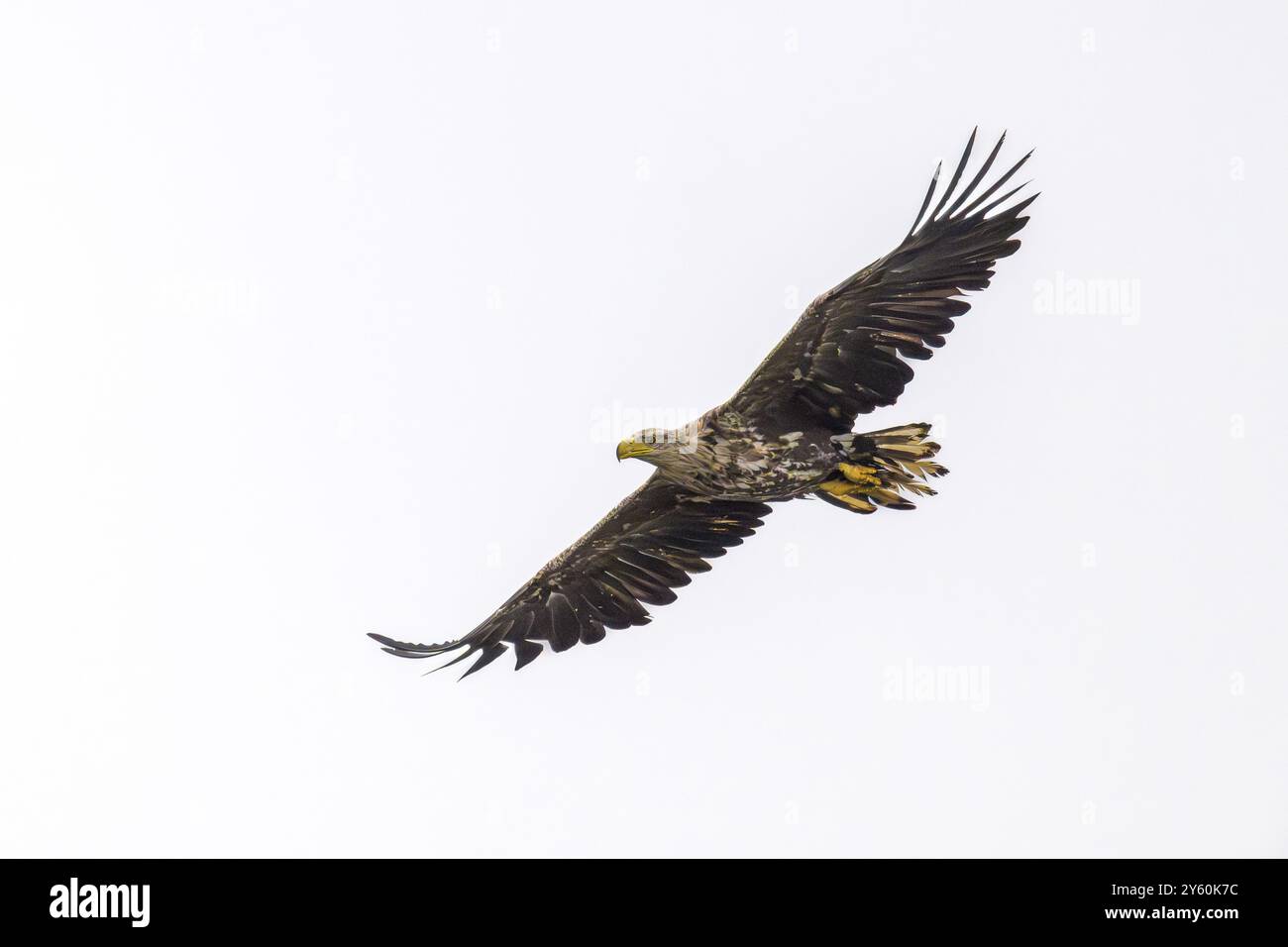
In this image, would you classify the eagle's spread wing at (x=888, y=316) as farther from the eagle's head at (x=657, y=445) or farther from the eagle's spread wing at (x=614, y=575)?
the eagle's spread wing at (x=614, y=575)

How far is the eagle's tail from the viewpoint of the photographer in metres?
13.5

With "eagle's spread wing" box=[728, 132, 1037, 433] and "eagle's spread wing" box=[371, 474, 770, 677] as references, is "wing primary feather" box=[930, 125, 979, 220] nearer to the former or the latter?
"eagle's spread wing" box=[728, 132, 1037, 433]

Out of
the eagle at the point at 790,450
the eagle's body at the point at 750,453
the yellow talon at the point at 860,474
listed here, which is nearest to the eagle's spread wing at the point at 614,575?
the eagle at the point at 790,450

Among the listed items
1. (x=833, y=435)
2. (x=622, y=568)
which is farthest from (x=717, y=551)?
(x=833, y=435)

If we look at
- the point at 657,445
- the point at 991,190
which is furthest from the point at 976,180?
the point at 657,445

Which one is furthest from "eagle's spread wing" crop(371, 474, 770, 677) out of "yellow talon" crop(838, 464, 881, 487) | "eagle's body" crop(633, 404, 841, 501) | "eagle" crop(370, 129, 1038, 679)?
"yellow talon" crop(838, 464, 881, 487)

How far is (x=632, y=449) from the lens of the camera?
13648 mm

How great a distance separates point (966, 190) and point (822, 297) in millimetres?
1296

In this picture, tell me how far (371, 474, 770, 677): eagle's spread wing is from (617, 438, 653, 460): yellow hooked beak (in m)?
1.09

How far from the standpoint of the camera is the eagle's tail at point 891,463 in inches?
532

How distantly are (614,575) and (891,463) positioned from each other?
2.82 m

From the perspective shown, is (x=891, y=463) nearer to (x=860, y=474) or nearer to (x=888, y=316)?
(x=860, y=474)

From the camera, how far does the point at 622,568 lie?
595 inches
